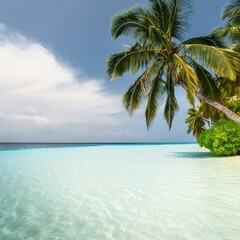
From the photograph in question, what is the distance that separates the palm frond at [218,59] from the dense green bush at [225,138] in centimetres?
460

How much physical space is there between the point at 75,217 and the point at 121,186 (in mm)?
2211

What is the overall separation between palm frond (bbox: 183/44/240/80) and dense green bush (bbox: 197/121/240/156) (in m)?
4.60

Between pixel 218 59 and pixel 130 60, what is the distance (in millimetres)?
3383

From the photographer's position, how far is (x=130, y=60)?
9445mm

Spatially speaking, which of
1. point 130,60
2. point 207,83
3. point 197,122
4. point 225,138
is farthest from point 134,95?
point 197,122

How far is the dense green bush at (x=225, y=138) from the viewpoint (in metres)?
11.5

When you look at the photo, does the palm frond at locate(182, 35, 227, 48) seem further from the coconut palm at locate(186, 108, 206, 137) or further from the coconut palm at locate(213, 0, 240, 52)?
the coconut palm at locate(186, 108, 206, 137)

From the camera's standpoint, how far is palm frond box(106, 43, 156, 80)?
934 centimetres

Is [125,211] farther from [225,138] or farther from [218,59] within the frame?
[225,138]

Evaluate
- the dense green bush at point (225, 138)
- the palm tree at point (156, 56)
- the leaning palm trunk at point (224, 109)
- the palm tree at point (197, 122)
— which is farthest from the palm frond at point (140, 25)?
the palm tree at point (197, 122)

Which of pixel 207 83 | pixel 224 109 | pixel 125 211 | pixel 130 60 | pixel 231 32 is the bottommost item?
pixel 125 211

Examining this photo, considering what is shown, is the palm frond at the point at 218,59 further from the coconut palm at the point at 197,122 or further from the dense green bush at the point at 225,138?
the coconut palm at the point at 197,122

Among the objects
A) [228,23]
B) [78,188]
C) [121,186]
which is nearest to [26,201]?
[78,188]

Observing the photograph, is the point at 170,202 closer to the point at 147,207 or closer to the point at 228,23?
the point at 147,207
